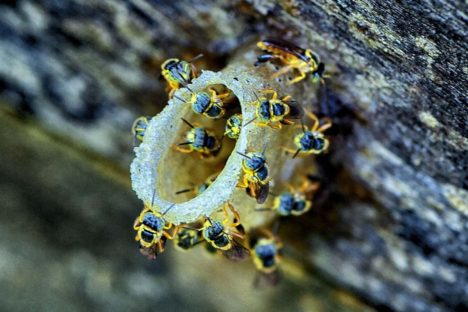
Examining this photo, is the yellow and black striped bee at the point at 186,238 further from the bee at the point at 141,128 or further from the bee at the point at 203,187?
the bee at the point at 141,128

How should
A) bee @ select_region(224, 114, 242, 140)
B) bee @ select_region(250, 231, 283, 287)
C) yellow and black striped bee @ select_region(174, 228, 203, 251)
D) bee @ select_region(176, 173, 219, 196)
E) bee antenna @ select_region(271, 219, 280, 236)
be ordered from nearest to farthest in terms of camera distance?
1. bee @ select_region(224, 114, 242, 140)
2. bee @ select_region(176, 173, 219, 196)
3. yellow and black striped bee @ select_region(174, 228, 203, 251)
4. bee @ select_region(250, 231, 283, 287)
5. bee antenna @ select_region(271, 219, 280, 236)

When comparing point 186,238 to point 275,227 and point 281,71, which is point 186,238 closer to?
point 275,227

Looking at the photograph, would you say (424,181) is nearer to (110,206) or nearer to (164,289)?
(164,289)

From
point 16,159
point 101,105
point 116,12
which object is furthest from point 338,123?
point 16,159

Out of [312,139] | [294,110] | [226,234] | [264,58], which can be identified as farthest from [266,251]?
[264,58]

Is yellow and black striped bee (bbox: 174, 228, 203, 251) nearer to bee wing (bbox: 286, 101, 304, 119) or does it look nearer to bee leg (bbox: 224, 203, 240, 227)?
bee leg (bbox: 224, 203, 240, 227)

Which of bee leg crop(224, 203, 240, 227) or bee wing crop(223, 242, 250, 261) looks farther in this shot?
bee wing crop(223, 242, 250, 261)

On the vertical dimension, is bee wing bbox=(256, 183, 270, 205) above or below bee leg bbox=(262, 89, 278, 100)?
below

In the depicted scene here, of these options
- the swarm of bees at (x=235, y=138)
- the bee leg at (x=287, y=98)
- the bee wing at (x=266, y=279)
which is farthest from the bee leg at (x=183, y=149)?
the bee wing at (x=266, y=279)

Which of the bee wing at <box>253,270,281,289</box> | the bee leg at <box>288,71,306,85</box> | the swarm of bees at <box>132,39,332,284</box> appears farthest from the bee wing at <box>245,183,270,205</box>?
the bee wing at <box>253,270,281,289</box>
